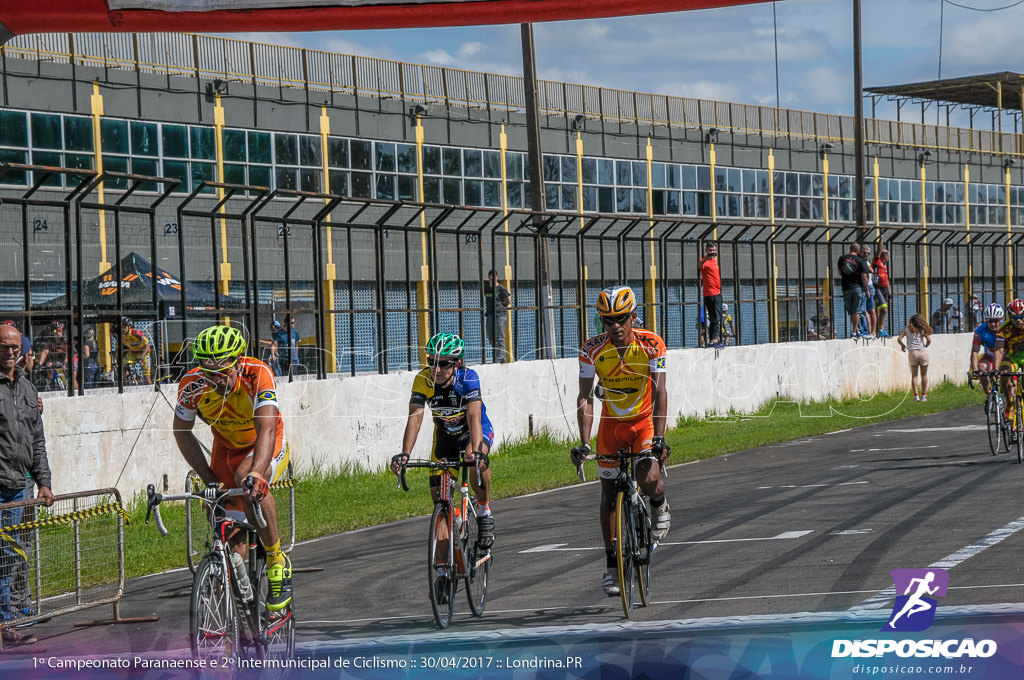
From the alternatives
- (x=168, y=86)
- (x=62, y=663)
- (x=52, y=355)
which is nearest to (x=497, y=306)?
(x=52, y=355)

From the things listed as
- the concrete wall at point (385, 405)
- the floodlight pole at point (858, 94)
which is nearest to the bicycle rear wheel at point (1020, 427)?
the concrete wall at point (385, 405)

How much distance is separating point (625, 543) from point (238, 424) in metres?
2.47

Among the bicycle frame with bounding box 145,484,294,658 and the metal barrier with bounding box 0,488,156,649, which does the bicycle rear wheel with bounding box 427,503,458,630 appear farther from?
the metal barrier with bounding box 0,488,156,649

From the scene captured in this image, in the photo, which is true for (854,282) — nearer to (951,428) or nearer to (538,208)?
(951,428)

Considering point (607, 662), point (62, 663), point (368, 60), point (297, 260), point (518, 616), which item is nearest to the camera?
point (607, 662)

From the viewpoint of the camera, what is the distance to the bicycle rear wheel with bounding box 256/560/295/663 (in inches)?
273

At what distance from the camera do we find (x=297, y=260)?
19.0 m

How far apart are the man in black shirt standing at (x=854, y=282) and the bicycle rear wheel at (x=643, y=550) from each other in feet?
66.1

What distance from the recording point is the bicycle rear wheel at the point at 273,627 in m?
6.94

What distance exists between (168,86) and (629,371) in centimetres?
3340

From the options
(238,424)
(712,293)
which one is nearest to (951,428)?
(712,293)

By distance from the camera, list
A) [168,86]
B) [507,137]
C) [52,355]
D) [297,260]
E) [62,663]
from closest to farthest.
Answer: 1. [62,663]
2. [52,355]
3. [297,260]
4. [168,86]
5. [507,137]

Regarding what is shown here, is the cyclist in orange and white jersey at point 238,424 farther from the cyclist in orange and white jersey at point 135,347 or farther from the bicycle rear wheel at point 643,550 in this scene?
the cyclist in orange and white jersey at point 135,347

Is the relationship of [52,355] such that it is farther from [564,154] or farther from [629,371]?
[564,154]
